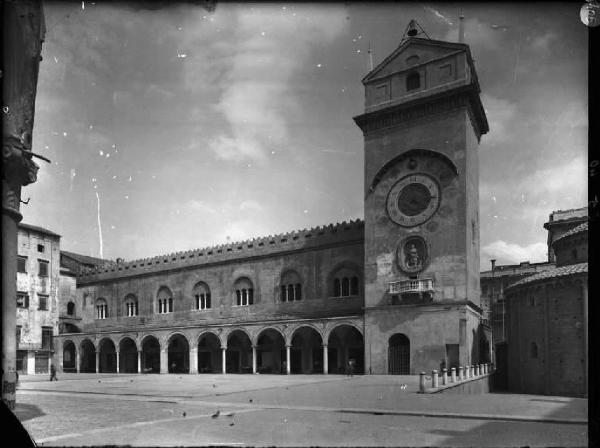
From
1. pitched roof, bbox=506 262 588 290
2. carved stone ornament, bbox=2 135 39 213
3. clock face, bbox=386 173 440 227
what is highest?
clock face, bbox=386 173 440 227

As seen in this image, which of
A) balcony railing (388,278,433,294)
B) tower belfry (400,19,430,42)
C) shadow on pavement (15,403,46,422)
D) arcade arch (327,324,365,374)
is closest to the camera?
tower belfry (400,19,430,42)

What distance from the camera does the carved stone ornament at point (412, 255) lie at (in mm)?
30172

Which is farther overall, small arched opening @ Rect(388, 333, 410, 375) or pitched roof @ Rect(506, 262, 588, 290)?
small arched opening @ Rect(388, 333, 410, 375)

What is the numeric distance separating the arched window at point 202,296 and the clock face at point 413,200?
17.8m

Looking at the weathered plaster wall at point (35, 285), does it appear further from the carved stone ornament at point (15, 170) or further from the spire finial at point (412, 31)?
the carved stone ornament at point (15, 170)

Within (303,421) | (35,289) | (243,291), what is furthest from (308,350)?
(303,421)

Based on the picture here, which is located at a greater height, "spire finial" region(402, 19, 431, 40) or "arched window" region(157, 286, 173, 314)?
"spire finial" region(402, 19, 431, 40)

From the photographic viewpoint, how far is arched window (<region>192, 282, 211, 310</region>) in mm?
43219

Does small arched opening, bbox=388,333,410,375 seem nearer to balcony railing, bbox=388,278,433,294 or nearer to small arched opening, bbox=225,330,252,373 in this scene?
balcony railing, bbox=388,278,433,294

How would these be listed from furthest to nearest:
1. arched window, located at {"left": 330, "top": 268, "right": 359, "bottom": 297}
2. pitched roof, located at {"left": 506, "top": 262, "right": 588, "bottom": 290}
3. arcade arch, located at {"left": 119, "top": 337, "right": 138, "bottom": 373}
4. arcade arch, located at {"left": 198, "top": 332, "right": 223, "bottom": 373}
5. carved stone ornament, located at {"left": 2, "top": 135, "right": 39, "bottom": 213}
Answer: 1. arcade arch, located at {"left": 119, "top": 337, "right": 138, "bottom": 373}
2. arcade arch, located at {"left": 198, "top": 332, "right": 223, "bottom": 373}
3. arched window, located at {"left": 330, "top": 268, "right": 359, "bottom": 297}
4. pitched roof, located at {"left": 506, "top": 262, "right": 588, "bottom": 290}
5. carved stone ornament, located at {"left": 2, "top": 135, "right": 39, "bottom": 213}

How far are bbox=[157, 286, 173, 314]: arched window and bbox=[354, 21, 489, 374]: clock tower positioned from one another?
19829 mm

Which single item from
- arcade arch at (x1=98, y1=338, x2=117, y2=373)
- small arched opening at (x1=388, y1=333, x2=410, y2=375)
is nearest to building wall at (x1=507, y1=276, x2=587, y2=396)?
small arched opening at (x1=388, y1=333, x2=410, y2=375)

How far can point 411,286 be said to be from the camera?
29.8m
